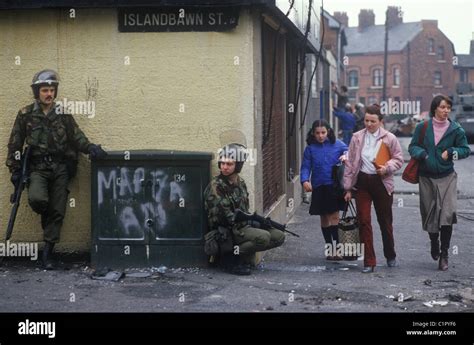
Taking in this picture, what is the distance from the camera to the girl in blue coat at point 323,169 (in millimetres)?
9617

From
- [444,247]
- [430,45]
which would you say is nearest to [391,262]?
[444,247]

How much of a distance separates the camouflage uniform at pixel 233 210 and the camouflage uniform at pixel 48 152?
4.58ft

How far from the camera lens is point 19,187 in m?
8.71

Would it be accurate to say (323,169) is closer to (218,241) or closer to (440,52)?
(218,241)

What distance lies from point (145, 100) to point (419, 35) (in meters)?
78.6

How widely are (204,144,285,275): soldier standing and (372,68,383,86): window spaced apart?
252ft

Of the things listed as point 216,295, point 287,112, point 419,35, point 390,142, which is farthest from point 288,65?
→ point 419,35

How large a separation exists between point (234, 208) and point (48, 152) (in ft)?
6.37

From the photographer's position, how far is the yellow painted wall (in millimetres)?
8836

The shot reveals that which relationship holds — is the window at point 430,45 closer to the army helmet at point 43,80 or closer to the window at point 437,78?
the window at point 437,78

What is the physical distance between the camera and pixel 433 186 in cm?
901

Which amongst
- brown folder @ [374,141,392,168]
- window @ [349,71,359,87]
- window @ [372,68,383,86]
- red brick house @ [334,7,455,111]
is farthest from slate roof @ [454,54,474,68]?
brown folder @ [374,141,392,168]
